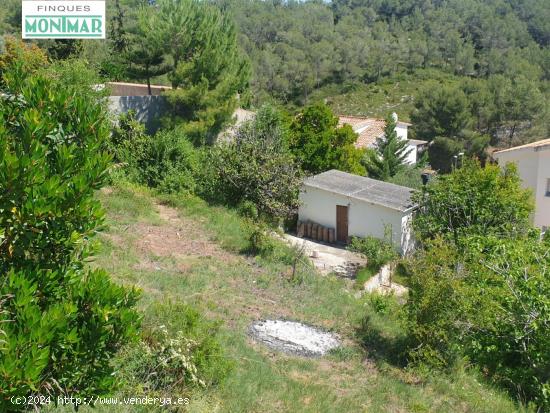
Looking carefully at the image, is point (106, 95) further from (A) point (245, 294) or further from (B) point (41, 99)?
(B) point (41, 99)

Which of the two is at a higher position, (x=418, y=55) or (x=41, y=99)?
(x=418, y=55)

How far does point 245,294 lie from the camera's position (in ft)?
37.6

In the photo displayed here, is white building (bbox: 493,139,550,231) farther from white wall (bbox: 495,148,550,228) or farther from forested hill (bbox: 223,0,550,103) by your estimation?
forested hill (bbox: 223,0,550,103)

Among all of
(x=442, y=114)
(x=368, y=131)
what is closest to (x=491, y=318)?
(x=368, y=131)

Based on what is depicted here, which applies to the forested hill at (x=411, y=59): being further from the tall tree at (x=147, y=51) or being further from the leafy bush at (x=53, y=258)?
the leafy bush at (x=53, y=258)

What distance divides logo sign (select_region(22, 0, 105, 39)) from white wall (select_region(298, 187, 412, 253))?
11.4 m

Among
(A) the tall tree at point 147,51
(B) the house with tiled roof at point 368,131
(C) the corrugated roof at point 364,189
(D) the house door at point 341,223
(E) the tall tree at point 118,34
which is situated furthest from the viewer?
(B) the house with tiled roof at point 368,131

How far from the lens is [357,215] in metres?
18.9

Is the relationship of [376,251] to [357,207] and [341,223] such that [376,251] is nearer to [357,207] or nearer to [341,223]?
[357,207]

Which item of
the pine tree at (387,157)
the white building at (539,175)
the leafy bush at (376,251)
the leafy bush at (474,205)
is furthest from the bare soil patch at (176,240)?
the pine tree at (387,157)

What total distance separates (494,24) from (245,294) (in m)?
78.8

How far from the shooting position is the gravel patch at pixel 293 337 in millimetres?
9375

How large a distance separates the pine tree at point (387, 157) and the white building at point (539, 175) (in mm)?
7559

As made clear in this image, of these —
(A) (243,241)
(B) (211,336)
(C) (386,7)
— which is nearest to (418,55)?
(C) (386,7)
